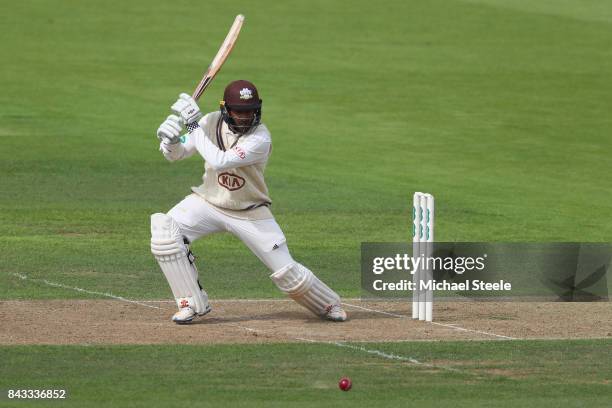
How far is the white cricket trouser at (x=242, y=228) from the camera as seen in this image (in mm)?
12398

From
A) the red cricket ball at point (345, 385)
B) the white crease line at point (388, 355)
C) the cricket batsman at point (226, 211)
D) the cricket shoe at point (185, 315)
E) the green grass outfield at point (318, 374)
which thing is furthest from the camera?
the cricket shoe at point (185, 315)

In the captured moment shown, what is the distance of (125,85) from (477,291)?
16.3m

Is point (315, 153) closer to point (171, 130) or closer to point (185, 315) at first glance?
point (185, 315)

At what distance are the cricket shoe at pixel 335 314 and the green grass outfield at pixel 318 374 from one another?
3.94 ft

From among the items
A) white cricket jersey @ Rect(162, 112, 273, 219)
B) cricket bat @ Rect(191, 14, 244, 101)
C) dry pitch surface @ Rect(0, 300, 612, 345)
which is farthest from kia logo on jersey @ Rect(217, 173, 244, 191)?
dry pitch surface @ Rect(0, 300, 612, 345)

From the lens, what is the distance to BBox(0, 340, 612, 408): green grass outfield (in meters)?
9.81

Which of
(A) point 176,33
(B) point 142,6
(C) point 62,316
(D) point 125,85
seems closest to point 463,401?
(C) point 62,316

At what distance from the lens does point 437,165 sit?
2391cm

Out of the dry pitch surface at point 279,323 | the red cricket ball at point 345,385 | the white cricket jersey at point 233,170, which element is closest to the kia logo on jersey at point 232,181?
the white cricket jersey at point 233,170

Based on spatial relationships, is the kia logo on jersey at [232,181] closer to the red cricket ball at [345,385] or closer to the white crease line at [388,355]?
the white crease line at [388,355]

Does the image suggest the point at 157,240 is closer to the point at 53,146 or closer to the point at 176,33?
the point at 53,146

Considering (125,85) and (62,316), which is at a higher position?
(125,85)

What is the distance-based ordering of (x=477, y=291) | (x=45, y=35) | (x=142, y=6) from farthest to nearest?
(x=142, y=6)
(x=45, y=35)
(x=477, y=291)

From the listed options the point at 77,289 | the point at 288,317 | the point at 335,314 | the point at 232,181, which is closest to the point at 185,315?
the point at 288,317
